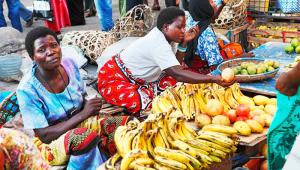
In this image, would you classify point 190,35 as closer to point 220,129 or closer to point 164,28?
point 164,28

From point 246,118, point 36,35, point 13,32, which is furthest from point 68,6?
point 246,118

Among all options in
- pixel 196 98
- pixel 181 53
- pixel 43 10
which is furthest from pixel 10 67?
pixel 196 98

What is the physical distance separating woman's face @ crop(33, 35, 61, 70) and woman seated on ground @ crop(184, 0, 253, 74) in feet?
6.74

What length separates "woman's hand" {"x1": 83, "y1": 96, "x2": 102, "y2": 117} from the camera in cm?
318

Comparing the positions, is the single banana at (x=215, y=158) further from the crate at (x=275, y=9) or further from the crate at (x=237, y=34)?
the crate at (x=275, y=9)

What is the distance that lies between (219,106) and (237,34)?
3635 millimetres

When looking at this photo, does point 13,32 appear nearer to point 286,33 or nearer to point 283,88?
point 286,33

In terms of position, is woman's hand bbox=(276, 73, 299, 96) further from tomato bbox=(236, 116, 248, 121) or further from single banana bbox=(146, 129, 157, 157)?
tomato bbox=(236, 116, 248, 121)

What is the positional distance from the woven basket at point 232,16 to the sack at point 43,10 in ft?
9.42

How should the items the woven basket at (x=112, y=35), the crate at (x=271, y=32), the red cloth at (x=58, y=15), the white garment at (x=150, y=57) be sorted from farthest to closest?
1. the red cloth at (x=58, y=15)
2. the crate at (x=271, y=32)
3. the woven basket at (x=112, y=35)
4. the white garment at (x=150, y=57)

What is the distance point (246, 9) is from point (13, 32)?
3.84 meters

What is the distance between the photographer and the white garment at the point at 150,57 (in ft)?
12.4

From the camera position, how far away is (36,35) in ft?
10.1

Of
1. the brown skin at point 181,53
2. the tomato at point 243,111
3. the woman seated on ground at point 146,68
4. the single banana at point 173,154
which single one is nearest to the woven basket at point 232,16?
the brown skin at point 181,53
